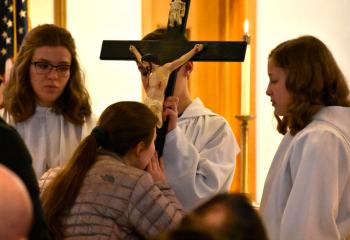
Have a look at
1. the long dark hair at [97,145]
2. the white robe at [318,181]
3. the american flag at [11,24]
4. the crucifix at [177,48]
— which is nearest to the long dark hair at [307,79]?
the white robe at [318,181]

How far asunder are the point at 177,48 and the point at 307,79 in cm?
52

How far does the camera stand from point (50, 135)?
3264 mm

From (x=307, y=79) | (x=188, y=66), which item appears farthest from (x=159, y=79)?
(x=307, y=79)

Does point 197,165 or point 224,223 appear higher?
point 224,223

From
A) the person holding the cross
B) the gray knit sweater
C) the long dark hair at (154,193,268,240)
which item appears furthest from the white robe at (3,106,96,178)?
the long dark hair at (154,193,268,240)

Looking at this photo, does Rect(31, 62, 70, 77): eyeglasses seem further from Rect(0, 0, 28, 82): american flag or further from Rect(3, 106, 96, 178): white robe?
Rect(0, 0, 28, 82): american flag

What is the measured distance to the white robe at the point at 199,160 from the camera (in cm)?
289

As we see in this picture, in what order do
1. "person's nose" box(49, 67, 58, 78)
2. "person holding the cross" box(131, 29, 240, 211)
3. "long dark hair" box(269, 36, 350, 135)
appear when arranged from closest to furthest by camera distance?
1. "long dark hair" box(269, 36, 350, 135)
2. "person holding the cross" box(131, 29, 240, 211)
3. "person's nose" box(49, 67, 58, 78)

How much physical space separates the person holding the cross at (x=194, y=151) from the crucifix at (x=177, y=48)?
0.03 metres

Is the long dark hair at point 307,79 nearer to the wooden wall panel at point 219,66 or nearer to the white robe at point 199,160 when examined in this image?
the white robe at point 199,160

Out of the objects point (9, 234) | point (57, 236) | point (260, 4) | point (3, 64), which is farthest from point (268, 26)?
point (9, 234)

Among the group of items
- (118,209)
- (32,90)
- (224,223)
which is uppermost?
(32,90)

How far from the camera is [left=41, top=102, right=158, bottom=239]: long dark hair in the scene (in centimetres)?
249

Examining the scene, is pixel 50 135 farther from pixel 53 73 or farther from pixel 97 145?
pixel 97 145
